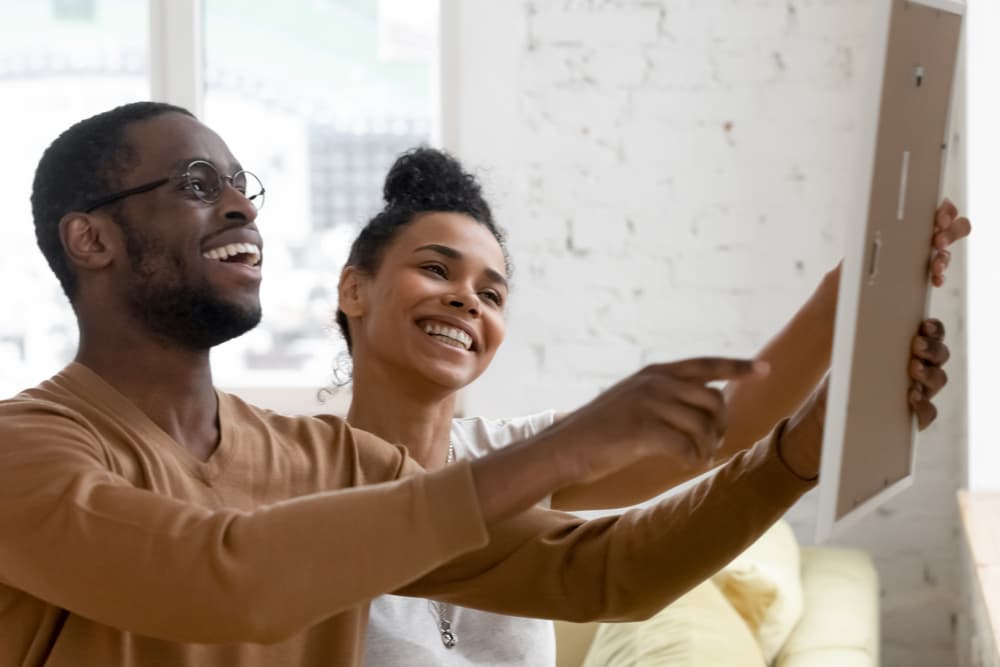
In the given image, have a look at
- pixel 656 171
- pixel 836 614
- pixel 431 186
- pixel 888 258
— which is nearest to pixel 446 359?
pixel 431 186

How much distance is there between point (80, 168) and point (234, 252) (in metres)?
0.18

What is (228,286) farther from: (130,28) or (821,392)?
(130,28)

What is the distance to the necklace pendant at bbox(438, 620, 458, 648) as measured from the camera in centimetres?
163

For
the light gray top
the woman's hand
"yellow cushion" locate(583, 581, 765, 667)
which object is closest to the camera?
the woman's hand

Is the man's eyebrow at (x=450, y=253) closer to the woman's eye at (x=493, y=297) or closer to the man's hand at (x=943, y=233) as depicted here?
the woman's eye at (x=493, y=297)

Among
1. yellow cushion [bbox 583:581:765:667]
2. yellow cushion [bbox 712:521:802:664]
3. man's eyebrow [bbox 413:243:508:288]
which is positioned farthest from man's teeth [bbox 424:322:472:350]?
yellow cushion [bbox 712:521:802:664]

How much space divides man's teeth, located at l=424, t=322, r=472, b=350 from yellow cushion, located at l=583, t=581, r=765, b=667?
0.61 meters

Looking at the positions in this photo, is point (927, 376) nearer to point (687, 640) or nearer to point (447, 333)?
point (447, 333)

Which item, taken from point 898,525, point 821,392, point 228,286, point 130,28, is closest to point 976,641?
point 898,525

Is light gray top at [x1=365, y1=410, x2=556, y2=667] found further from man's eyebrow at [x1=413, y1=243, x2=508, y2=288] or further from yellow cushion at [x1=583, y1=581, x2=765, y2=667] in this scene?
yellow cushion at [x1=583, y1=581, x2=765, y2=667]

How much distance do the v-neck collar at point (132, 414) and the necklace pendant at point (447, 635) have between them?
1.30 feet

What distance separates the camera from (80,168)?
4.71 feet

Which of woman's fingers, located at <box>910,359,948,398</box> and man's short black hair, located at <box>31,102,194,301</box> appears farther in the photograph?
man's short black hair, located at <box>31,102,194,301</box>

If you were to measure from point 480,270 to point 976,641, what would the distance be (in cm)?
127
